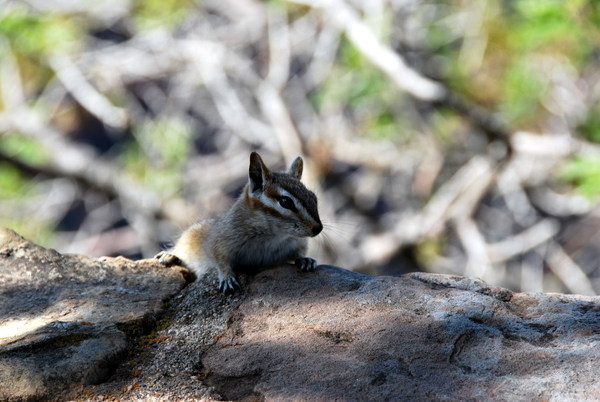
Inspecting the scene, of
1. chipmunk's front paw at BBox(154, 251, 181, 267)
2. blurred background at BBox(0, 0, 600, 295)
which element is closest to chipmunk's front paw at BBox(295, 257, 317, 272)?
chipmunk's front paw at BBox(154, 251, 181, 267)

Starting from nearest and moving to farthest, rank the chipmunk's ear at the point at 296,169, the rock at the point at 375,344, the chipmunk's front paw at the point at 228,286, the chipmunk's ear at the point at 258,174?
1. the rock at the point at 375,344
2. the chipmunk's front paw at the point at 228,286
3. the chipmunk's ear at the point at 258,174
4. the chipmunk's ear at the point at 296,169

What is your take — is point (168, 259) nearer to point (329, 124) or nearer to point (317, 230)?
point (317, 230)

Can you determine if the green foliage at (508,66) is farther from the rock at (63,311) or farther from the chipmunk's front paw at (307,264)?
the rock at (63,311)

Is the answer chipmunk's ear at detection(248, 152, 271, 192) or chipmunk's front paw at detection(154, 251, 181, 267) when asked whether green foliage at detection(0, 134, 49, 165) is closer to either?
chipmunk's front paw at detection(154, 251, 181, 267)

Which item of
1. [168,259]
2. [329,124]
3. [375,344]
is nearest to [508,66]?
[329,124]

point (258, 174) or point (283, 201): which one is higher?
point (258, 174)

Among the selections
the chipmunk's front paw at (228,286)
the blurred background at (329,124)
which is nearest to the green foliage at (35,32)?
the blurred background at (329,124)
